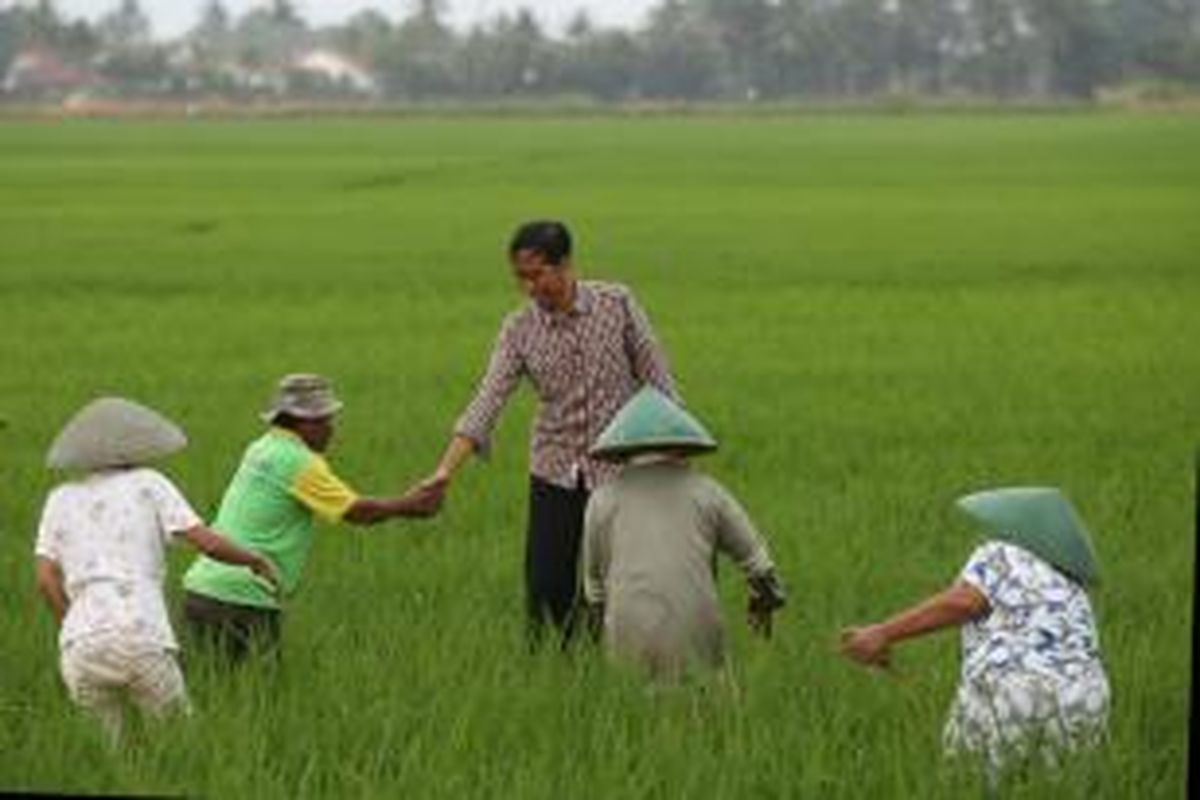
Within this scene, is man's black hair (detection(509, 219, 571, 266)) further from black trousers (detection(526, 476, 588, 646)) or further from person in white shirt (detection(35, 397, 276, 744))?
person in white shirt (detection(35, 397, 276, 744))

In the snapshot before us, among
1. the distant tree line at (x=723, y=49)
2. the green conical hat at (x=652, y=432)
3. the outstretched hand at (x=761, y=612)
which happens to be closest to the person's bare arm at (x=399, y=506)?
the green conical hat at (x=652, y=432)

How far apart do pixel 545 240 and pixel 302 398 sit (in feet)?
1.96

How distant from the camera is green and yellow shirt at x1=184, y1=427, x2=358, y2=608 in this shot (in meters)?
4.91

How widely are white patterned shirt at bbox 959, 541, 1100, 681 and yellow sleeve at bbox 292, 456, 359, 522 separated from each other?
1356 mm

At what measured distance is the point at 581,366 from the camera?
17.2 ft

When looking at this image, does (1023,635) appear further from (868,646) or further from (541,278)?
(541,278)

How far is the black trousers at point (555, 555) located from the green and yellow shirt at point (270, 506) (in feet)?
1.80

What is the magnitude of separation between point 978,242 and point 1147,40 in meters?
3.87

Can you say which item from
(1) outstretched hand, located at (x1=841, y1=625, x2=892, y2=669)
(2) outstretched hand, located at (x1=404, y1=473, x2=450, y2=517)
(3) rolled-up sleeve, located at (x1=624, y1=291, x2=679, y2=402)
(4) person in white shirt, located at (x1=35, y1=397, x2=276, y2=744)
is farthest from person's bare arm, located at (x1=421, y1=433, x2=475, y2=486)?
(1) outstretched hand, located at (x1=841, y1=625, x2=892, y2=669)

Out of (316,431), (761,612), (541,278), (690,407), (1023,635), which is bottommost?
(690,407)

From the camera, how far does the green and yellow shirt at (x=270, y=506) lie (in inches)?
193

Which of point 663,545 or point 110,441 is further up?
point 110,441

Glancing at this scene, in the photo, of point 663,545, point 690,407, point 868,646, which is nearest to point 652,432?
point 663,545

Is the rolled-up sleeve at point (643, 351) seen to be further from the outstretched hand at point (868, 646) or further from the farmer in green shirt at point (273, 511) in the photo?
the outstretched hand at point (868, 646)
